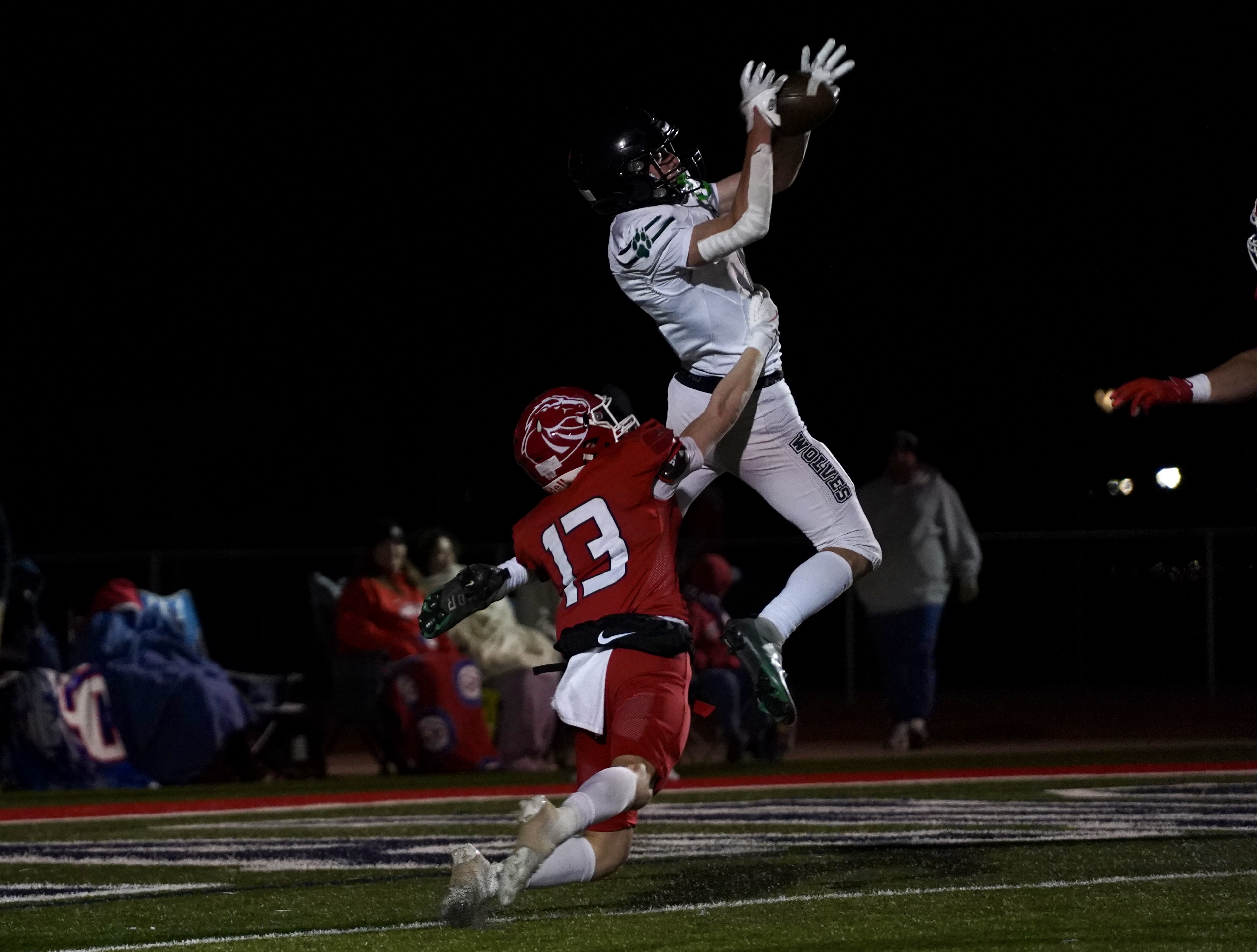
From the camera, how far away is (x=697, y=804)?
795cm

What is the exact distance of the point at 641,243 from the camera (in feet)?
17.6

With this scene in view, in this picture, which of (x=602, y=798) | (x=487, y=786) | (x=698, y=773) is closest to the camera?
(x=602, y=798)

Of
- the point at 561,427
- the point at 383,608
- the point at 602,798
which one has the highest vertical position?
the point at 561,427

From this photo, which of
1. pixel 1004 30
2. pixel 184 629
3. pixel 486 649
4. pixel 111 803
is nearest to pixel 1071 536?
pixel 1004 30

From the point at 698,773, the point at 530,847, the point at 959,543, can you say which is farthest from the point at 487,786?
the point at 530,847

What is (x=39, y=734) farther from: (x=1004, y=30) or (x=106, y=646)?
(x=1004, y=30)

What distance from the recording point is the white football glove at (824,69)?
533 cm

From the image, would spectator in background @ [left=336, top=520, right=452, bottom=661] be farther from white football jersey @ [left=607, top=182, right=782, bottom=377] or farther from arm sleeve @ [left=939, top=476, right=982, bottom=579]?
white football jersey @ [left=607, top=182, right=782, bottom=377]

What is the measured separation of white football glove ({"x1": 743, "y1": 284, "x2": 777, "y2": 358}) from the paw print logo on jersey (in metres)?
0.33

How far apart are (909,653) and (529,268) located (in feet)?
37.3

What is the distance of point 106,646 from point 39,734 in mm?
602

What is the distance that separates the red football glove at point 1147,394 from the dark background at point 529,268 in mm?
12335

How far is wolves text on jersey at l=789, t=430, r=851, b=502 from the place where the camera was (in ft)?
18.4

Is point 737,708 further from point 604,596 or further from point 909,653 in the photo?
point 604,596
